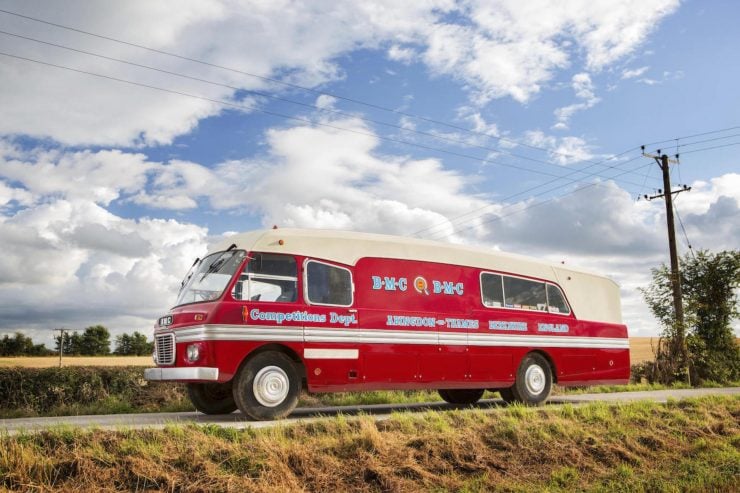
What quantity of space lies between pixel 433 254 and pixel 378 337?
220 cm

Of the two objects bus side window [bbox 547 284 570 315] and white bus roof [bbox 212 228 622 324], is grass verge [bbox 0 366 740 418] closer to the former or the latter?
bus side window [bbox 547 284 570 315]

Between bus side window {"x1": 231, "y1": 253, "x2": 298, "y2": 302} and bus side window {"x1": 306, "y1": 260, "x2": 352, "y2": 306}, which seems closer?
bus side window {"x1": 231, "y1": 253, "x2": 298, "y2": 302}

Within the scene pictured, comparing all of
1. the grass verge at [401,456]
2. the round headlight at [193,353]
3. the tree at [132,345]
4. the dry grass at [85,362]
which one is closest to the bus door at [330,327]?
the round headlight at [193,353]

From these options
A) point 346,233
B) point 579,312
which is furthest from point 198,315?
point 579,312

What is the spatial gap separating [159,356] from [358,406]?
490 centimetres

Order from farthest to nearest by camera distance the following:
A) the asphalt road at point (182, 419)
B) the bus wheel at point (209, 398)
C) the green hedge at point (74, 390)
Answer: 1. the green hedge at point (74, 390)
2. the bus wheel at point (209, 398)
3. the asphalt road at point (182, 419)

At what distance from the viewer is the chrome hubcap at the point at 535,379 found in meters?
14.5

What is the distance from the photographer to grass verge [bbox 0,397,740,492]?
7.10 m

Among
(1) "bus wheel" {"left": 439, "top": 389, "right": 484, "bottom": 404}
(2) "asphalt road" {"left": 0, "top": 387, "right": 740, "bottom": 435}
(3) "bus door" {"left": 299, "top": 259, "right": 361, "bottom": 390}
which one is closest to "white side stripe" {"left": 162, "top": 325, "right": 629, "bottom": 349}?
(3) "bus door" {"left": 299, "top": 259, "right": 361, "bottom": 390}

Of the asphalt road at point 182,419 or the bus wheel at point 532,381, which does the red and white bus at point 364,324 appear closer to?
the bus wheel at point 532,381

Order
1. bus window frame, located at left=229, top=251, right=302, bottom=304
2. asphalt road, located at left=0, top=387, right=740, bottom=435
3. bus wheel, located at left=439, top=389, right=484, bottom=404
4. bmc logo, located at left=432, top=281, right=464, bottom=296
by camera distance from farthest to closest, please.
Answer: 1. bus wheel, located at left=439, top=389, right=484, bottom=404
2. bmc logo, located at left=432, top=281, right=464, bottom=296
3. bus window frame, located at left=229, top=251, right=302, bottom=304
4. asphalt road, located at left=0, top=387, right=740, bottom=435

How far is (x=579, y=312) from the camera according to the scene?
52.3 feet

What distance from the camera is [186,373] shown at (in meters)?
→ 10.5

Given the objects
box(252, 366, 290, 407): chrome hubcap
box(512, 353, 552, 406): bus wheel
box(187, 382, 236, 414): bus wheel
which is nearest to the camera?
box(252, 366, 290, 407): chrome hubcap
